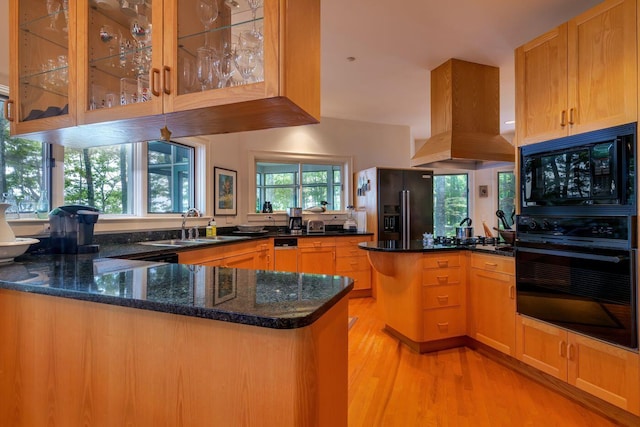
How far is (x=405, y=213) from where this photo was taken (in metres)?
4.44

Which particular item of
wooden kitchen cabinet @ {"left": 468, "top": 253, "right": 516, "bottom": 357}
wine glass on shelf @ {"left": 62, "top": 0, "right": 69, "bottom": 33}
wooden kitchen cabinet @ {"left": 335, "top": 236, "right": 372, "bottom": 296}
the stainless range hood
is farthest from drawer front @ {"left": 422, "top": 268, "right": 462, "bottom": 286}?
wine glass on shelf @ {"left": 62, "top": 0, "right": 69, "bottom": 33}

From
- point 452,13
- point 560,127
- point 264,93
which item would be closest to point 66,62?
point 264,93

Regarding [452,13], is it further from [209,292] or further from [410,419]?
[410,419]

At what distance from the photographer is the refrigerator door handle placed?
4.42m

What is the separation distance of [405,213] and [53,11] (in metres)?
3.92

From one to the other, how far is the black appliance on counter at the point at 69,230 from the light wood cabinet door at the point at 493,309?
2774 millimetres

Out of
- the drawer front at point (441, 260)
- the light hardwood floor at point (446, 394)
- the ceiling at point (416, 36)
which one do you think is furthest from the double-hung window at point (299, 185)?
the light hardwood floor at point (446, 394)

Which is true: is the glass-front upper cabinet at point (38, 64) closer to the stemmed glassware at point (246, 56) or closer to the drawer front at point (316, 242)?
the stemmed glassware at point (246, 56)

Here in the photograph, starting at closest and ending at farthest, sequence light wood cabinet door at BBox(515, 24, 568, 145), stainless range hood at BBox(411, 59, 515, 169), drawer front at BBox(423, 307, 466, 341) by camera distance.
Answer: light wood cabinet door at BBox(515, 24, 568, 145)
drawer front at BBox(423, 307, 466, 341)
stainless range hood at BBox(411, 59, 515, 169)

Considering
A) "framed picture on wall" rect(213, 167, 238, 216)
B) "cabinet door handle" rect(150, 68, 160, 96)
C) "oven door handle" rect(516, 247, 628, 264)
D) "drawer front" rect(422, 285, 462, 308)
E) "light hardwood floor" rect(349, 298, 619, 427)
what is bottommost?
"light hardwood floor" rect(349, 298, 619, 427)

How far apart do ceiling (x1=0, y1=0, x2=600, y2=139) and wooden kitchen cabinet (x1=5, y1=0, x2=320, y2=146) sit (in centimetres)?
51

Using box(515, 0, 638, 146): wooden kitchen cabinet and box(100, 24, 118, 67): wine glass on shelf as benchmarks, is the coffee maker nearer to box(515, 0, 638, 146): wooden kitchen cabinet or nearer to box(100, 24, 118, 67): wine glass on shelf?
box(515, 0, 638, 146): wooden kitchen cabinet

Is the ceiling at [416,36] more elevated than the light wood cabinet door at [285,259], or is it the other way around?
the ceiling at [416,36]

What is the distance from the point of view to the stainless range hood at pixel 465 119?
2941mm
